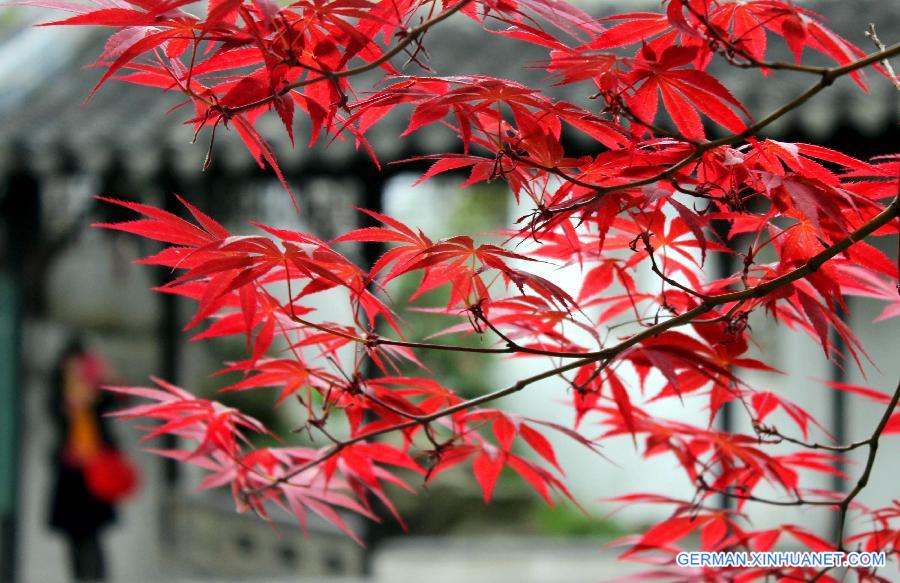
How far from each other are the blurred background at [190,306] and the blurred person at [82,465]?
0.06 m

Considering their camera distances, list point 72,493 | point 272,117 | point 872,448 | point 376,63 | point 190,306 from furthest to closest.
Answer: point 190,306, point 72,493, point 272,117, point 872,448, point 376,63

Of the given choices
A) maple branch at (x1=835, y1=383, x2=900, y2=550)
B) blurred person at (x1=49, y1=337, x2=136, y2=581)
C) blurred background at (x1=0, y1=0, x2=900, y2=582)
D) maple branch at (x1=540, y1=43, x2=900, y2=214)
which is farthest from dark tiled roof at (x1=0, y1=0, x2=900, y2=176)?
maple branch at (x1=540, y1=43, x2=900, y2=214)

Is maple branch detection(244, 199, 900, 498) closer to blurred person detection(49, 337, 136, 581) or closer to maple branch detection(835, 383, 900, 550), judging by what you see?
maple branch detection(835, 383, 900, 550)

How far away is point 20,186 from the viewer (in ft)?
12.2

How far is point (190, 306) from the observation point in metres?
5.52

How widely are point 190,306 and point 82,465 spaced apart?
160 cm

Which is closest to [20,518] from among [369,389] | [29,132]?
[29,132]

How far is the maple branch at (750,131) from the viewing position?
0.65 metres

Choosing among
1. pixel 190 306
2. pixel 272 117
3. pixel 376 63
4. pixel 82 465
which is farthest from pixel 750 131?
pixel 190 306

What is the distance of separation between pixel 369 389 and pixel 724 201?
1.23 ft

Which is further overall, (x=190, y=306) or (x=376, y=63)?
(x=190, y=306)

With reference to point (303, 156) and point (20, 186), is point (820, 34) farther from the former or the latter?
point (20, 186)

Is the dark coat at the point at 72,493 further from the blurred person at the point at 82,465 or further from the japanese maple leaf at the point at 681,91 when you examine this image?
the japanese maple leaf at the point at 681,91

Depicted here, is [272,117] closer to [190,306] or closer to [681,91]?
[190,306]
